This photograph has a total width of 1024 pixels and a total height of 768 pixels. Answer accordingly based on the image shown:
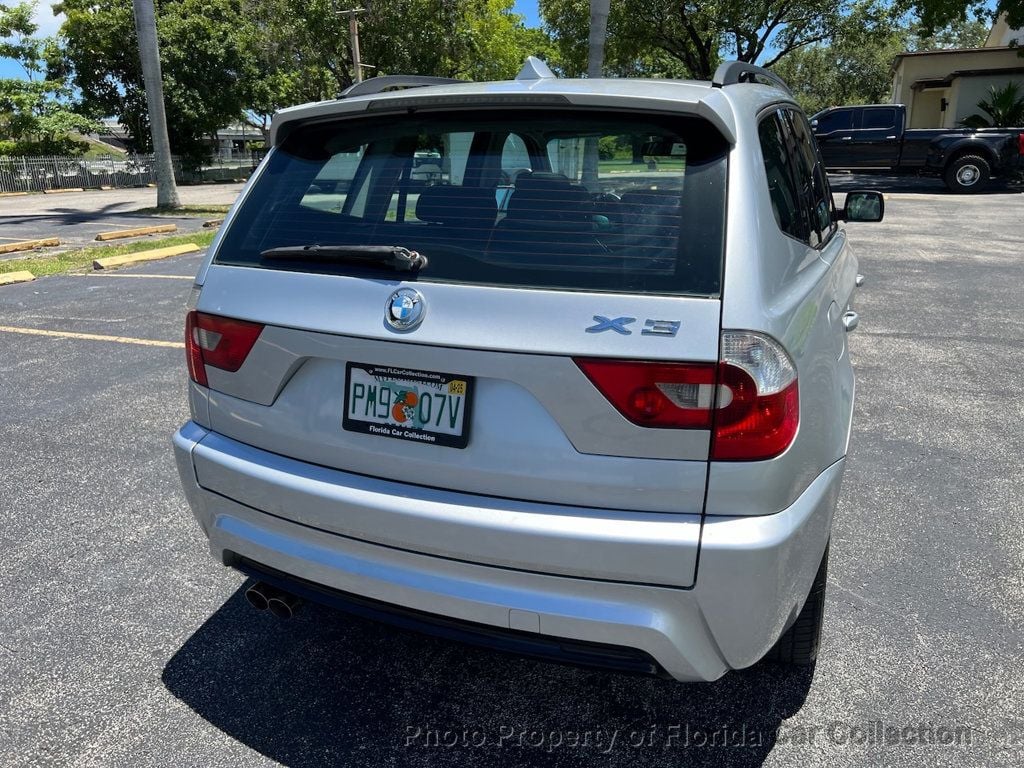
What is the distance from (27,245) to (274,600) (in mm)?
12891

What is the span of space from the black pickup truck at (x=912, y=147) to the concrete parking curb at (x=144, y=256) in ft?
51.8

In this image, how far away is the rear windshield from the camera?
6.53 feet

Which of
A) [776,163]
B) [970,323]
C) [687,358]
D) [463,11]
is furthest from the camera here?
[463,11]

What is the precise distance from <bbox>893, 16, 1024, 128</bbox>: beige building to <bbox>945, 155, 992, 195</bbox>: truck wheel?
7.82 m

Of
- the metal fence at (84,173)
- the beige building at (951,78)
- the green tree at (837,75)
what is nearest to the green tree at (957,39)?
the green tree at (837,75)

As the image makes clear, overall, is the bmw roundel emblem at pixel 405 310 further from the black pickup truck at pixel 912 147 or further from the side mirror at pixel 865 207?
the black pickup truck at pixel 912 147

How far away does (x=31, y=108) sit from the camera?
111ft

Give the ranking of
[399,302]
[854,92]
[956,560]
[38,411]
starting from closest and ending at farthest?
[399,302], [956,560], [38,411], [854,92]

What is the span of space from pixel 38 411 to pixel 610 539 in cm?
451

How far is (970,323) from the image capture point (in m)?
7.14

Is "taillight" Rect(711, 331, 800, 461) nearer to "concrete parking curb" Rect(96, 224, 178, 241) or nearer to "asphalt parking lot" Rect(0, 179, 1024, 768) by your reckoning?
"asphalt parking lot" Rect(0, 179, 1024, 768)

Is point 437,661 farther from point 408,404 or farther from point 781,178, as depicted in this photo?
point 781,178

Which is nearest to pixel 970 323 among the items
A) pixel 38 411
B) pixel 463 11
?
pixel 38 411

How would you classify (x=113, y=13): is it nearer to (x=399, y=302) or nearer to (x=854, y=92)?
(x=399, y=302)
